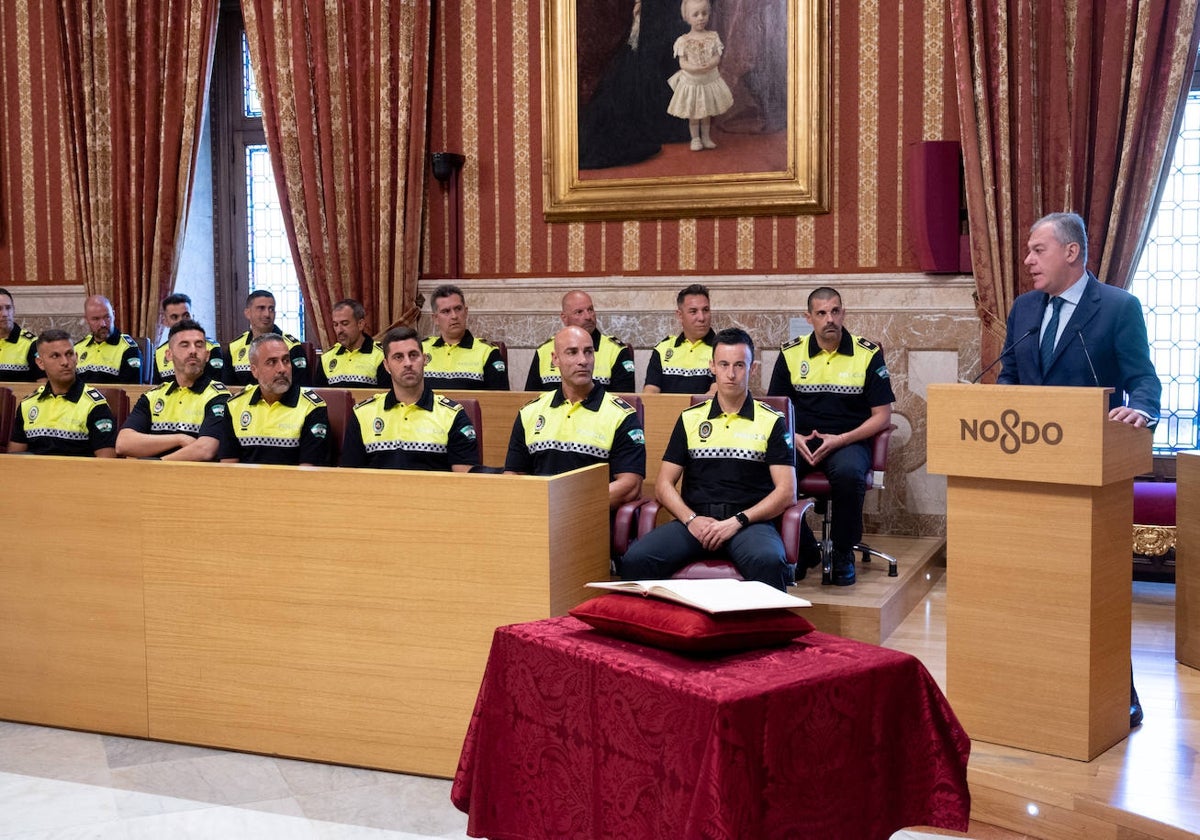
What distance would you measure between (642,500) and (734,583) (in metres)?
2.17

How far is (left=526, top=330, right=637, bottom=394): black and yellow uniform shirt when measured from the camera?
602 cm

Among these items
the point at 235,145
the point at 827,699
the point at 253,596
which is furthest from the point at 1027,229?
the point at 235,145

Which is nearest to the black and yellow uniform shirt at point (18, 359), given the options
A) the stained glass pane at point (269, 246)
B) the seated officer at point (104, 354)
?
the seated officer at point (104, 354)

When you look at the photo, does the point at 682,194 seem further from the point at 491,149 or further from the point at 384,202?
the point at 384,202

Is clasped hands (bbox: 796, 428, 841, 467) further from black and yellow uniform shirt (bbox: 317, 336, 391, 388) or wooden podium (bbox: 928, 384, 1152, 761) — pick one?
black and yellow uniform shirt (bbox: 317, 336, 391, 388)

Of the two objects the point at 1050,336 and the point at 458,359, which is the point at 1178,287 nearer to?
the point at 1050,336

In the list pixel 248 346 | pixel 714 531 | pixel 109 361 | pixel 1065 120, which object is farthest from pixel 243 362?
pixel 1065 120

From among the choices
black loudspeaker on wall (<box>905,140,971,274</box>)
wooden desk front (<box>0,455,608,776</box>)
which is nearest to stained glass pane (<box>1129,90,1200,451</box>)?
black loudspeaker on wall (<box>905,140,971,274</box>)

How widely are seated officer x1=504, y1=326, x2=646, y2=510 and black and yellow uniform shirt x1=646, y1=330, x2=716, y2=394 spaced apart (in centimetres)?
143

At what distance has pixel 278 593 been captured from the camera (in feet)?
12.5

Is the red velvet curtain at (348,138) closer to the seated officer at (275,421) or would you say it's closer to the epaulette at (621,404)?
the seated officer at (275,421)

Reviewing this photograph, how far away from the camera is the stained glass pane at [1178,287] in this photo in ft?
19.9

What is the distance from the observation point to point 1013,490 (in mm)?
3203

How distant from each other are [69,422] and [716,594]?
13.8ft
